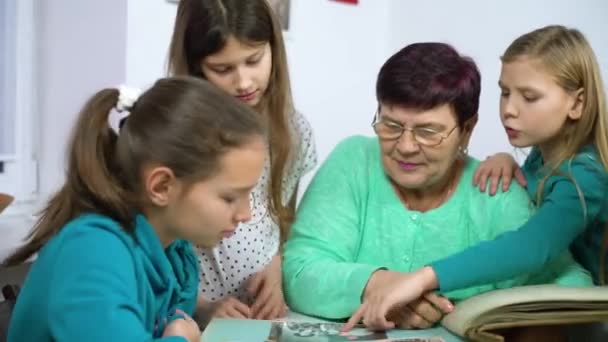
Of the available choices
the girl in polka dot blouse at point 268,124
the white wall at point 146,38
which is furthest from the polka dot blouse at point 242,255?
the white wall at point 146,38

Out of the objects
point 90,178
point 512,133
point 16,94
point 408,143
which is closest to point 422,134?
point 408,143

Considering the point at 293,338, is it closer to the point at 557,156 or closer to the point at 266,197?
the point at 266,197

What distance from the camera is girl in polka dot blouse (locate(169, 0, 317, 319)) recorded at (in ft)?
4.61

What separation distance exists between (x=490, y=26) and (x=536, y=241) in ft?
4.77

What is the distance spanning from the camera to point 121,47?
2010 mm

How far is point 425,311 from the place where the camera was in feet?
3.90

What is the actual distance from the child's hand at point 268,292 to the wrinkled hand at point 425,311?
25cm

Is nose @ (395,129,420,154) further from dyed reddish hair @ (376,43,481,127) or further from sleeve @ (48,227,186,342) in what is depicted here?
sleeve @ (48,227,186,342)

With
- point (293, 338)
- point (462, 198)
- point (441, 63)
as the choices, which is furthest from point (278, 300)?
point (441, 63)

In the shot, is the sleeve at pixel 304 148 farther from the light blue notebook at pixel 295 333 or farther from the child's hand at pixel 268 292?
the light blue notebook at pixel 295 333

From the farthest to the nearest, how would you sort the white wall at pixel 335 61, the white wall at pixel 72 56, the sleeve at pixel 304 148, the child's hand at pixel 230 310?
the white wall at pixel 335 61
the white wall at pixel 72 56
the sleeve at pixel 304 148
the child's hand at pixel 230 310

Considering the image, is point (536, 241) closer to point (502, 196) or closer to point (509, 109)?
point (502, 196)

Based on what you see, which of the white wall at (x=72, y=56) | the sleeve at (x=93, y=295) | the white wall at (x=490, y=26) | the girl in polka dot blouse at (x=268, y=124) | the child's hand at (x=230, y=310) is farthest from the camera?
the white wall at (x=490, y=26)

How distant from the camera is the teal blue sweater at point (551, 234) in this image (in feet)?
4.00
